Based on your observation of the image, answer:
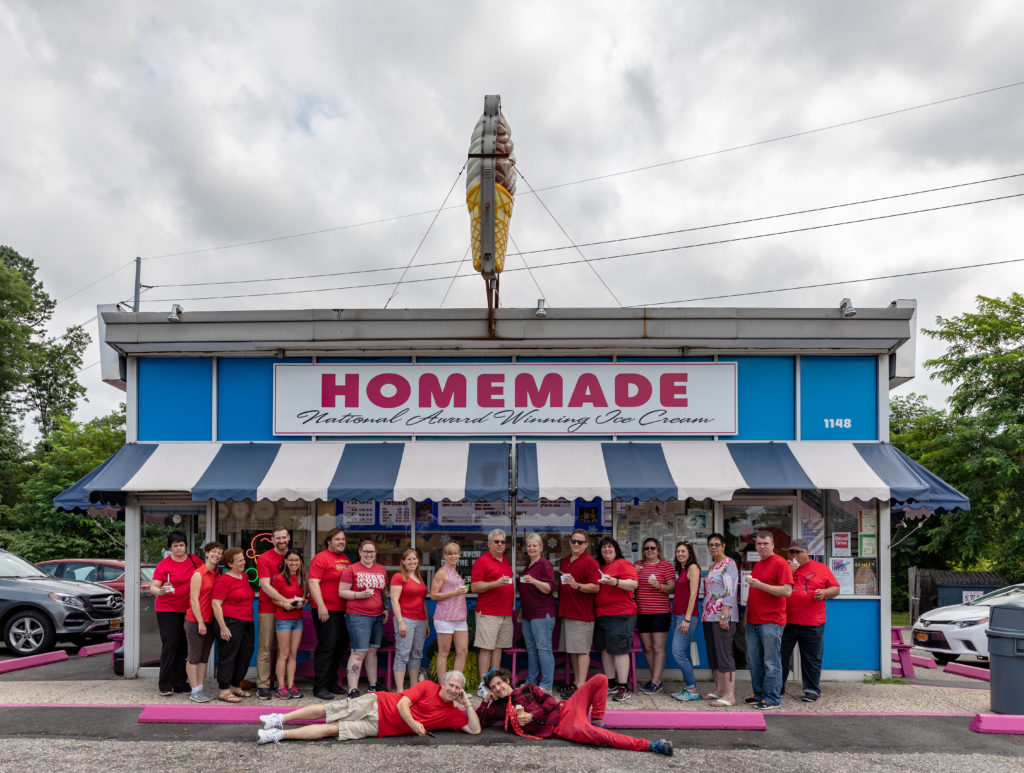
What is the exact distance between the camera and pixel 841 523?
10.2 m

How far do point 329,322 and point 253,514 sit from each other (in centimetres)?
255

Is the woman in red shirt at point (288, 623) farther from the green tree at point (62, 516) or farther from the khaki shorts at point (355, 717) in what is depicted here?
the green tree at point (62, 516)

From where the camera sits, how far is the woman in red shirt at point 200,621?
8430mm

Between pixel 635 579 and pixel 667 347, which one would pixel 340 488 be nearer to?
pixel 635 579

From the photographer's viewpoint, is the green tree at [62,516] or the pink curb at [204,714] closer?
the pink curb at [204,714]

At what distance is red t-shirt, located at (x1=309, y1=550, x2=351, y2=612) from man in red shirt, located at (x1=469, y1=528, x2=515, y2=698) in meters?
1.42

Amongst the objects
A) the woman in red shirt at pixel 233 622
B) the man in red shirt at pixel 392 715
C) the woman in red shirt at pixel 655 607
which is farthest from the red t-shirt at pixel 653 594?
the woman in red shirt at pixel 233 622

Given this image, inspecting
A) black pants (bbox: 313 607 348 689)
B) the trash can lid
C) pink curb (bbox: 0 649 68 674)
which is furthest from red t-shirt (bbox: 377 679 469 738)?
pink curb (bbox: 0 649 68 674)

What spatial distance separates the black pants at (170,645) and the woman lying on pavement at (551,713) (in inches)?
137

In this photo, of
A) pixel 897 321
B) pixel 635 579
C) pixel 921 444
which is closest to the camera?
pixel 635 579

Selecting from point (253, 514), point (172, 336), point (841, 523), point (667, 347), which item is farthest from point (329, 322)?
point (841, 523)

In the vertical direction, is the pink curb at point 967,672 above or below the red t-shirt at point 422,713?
below

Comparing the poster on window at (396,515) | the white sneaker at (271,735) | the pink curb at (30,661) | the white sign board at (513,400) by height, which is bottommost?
the pink curb at (30,661)

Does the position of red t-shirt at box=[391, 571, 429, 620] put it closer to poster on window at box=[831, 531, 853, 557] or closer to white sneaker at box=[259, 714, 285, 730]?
white sneaker at box=[259, 714, 285, 730]
